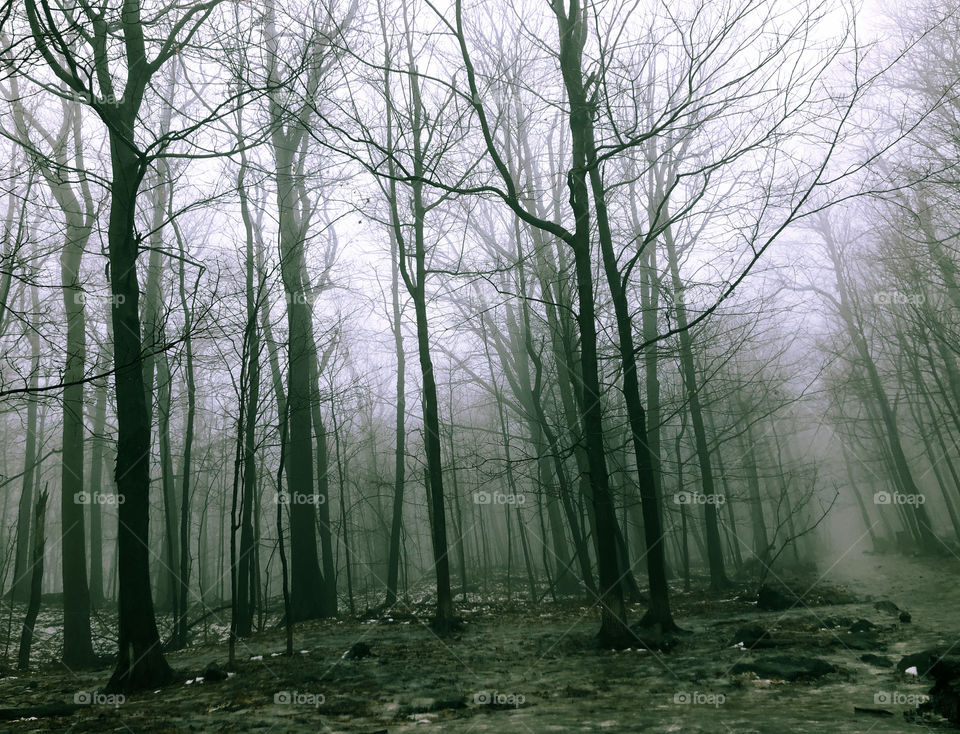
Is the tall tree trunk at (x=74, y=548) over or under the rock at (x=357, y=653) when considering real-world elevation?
over

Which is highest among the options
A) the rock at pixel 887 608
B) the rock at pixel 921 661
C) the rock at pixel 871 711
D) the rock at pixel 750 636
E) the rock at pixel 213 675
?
the rock at pixel 213 675

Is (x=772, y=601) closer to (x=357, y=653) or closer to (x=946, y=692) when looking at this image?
(x=946, y=692)

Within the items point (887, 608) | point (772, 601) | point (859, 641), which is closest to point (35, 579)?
point (859, 641)

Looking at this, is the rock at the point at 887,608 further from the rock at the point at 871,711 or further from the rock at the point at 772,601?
the rock at the point at 871,711

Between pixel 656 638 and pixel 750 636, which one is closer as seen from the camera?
pixel 750 636

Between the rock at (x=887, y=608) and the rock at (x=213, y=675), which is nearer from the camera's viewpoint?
the rock at (x=213, y=675)

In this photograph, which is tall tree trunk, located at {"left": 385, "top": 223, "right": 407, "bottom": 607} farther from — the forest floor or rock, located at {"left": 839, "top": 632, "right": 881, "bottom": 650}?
rock, located at {"left": 839, "top": 632, "right": 881, "bottom": 650}

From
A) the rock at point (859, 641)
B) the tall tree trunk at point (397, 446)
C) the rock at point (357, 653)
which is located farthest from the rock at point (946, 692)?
the tall tree trunk at point (397, 446)

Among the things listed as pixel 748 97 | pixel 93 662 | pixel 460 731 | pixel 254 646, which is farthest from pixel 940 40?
pixel 93 662

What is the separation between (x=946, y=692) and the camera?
12.7 ft

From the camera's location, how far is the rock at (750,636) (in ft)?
21.7

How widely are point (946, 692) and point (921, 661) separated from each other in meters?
1.33

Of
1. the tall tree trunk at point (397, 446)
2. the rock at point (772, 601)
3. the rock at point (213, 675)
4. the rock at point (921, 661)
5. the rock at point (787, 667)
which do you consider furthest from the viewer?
the tall tree trunk at point (397, 446)

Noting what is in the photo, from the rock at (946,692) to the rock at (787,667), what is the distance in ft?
4.14
